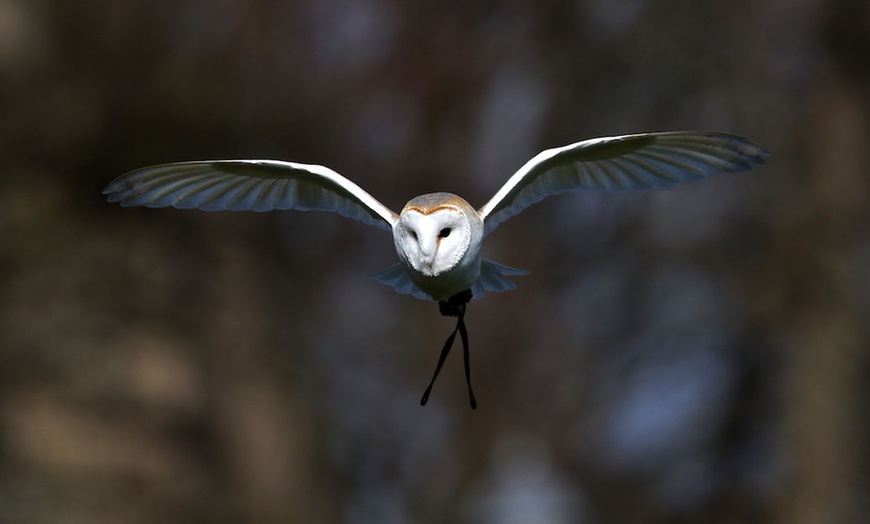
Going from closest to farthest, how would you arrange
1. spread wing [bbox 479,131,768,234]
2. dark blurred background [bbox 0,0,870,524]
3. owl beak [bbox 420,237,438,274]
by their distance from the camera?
owl beak [bbox 420,237,438,274]
spread wing [bbox 479,131,768,234]
dark blurred background [bbox 0,0,870,524]

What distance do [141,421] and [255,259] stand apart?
120cm

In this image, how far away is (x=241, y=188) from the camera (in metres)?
1.98

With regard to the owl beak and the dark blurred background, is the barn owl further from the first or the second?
the dark blurred background

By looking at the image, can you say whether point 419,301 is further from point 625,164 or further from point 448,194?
point 448,194

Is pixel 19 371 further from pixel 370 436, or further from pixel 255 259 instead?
pixel 370 436

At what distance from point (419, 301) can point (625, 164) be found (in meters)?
4.56

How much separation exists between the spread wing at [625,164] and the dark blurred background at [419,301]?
3895 mm

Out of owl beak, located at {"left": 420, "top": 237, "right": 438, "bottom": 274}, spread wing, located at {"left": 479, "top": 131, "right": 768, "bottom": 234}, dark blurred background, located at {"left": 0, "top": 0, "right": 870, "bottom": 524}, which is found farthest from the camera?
dark blurred background, located at {"left": 0, "top": 0, "right": 870, "bottom": 524}

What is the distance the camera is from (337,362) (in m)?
6.66

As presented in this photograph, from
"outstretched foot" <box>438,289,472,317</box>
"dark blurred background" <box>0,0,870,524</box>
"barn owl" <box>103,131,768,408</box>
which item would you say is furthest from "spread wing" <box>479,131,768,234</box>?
"dark blurred background" <box>0,0,870,524</box>

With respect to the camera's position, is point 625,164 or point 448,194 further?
point 625,164

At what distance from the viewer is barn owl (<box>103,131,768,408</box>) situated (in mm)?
1481

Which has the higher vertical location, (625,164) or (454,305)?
(625,164)

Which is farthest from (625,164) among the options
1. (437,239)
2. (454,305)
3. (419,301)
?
(419,301)
